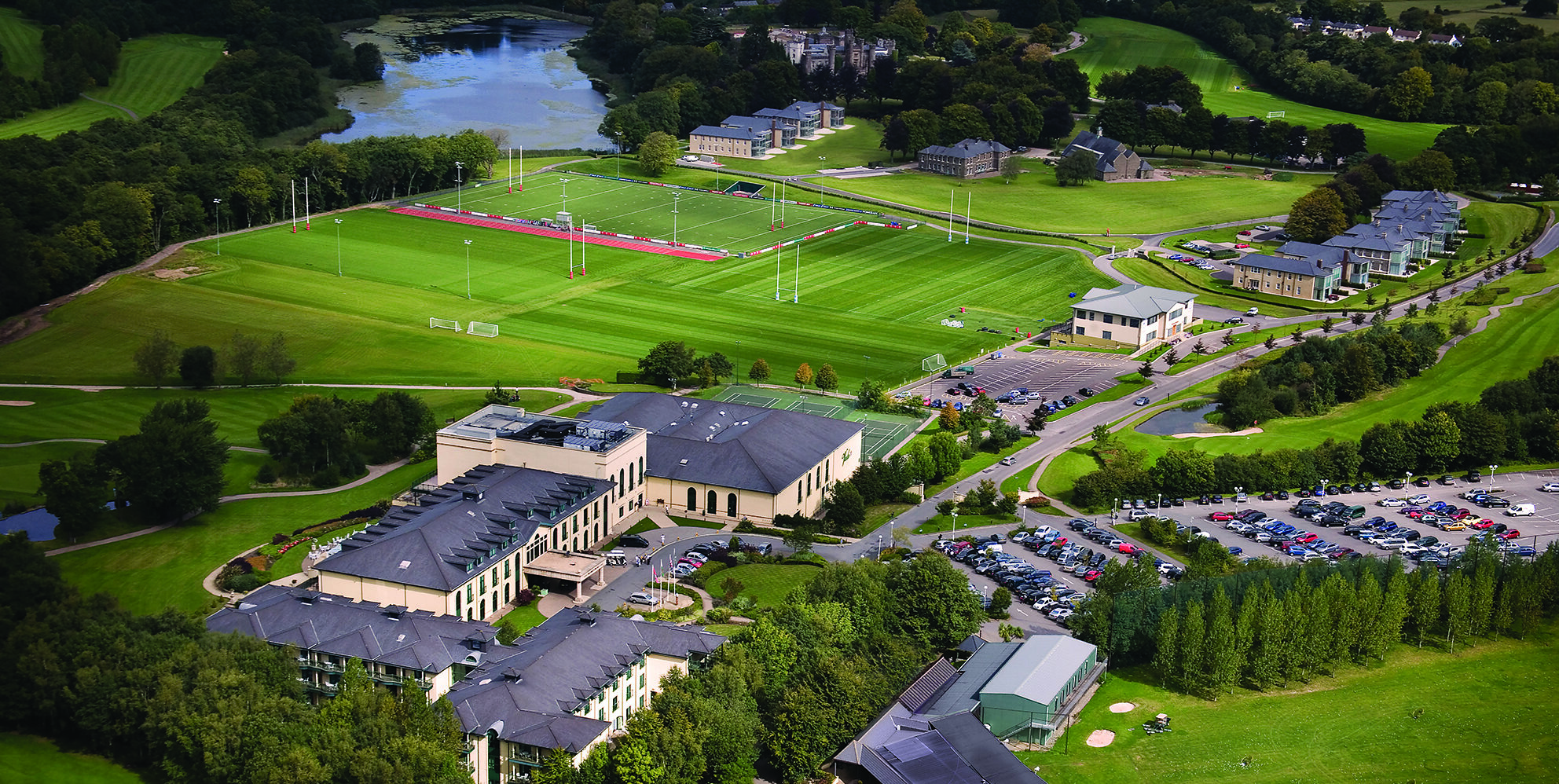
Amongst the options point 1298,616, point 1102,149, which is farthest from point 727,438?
point 1102,149

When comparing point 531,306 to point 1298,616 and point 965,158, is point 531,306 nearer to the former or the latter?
point 965,158

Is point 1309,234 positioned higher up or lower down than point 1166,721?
higher up

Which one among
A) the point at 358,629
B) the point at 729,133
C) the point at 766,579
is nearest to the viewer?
the point at 358,629

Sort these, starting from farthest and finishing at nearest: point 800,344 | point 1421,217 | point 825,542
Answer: point 1421,217 → point 800,344 → point 825,542

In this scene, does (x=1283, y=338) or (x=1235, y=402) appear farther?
(x=1283, y=338)

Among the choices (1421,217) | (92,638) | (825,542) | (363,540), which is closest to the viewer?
(92,638)

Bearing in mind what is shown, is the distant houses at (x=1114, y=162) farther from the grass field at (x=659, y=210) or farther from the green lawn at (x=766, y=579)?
the green lawn at (x=766, y=579)

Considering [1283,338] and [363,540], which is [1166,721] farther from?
[1283,338]

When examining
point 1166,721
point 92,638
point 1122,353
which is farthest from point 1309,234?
point 92,638
